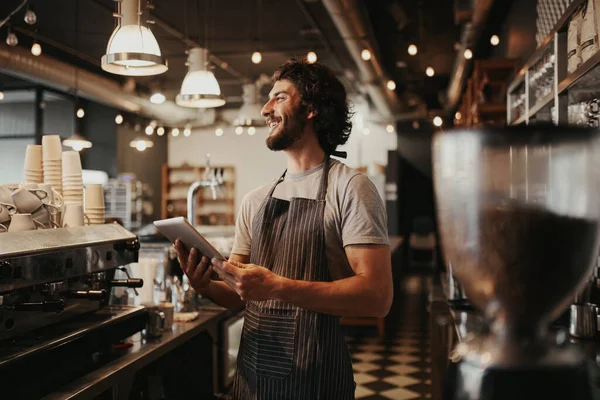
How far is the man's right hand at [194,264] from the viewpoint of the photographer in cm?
179

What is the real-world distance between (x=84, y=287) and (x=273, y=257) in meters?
0.78

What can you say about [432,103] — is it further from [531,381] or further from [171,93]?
[531,381]

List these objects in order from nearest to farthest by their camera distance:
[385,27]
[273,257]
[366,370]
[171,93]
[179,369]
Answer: [273,257], [179,369], [366,370], [385,27], [171,93]

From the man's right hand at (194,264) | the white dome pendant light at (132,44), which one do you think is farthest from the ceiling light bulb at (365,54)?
the man's right hand at (194,264)

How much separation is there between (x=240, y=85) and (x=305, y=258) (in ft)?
34.6

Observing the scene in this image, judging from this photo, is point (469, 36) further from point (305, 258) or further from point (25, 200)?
point (25, 200)

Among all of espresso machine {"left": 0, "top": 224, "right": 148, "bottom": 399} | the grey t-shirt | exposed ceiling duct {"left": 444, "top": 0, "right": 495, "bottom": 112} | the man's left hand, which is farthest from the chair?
the man's left hand

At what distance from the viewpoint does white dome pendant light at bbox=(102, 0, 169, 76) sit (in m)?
2.80

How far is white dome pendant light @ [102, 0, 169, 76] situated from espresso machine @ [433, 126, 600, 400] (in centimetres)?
238

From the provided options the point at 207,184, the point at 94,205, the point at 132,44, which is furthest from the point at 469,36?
the point at 94,205

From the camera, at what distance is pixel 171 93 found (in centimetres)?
1237

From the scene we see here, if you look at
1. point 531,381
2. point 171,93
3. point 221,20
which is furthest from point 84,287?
point 171,93

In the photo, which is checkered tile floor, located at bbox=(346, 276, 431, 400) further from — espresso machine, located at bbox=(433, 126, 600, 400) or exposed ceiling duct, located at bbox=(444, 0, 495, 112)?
espresso machine, located at bbox=(433, 126, 600, 400)

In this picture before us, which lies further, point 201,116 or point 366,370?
point 201,116
